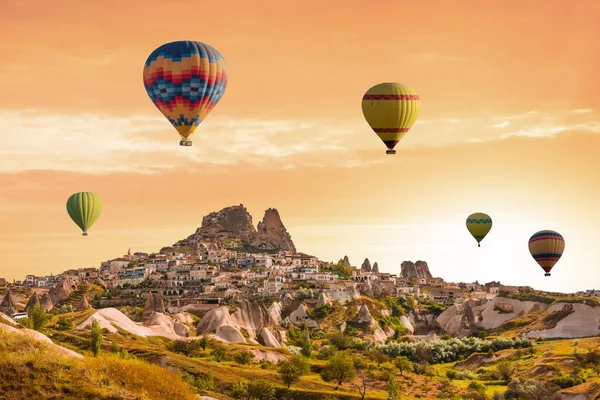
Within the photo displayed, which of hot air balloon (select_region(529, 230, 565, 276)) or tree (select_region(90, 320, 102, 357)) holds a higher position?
hot air balloon (select_region(529, 230, 565, 276))

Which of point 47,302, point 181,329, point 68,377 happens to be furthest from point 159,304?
point 68,377

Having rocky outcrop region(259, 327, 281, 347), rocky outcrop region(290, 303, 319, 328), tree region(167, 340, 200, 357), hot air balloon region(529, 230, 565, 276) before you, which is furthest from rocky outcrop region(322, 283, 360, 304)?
tree region(167, 340, 200, 357)

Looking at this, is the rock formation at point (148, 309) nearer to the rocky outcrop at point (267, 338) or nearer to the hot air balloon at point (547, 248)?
the rocky outcrop at point (267, 338)

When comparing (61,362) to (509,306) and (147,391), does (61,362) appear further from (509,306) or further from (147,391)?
(509,306)

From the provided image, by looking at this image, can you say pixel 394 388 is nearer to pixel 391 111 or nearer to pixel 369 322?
pixel 391 111

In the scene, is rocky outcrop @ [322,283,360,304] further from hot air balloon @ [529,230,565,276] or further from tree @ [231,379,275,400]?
tree @ [231,379,275,400]

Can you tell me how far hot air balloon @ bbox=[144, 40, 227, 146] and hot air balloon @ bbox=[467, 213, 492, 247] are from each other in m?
64.6

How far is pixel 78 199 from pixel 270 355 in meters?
35.1

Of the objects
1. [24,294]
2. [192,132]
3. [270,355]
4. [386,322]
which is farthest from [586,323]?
[24,294]

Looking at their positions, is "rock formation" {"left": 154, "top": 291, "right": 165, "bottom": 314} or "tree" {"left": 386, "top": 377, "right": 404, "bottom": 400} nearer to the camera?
"tree" {"left": 386, "top": 377, "right": 404, "bottom": 400}

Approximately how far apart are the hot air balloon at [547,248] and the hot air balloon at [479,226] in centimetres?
768

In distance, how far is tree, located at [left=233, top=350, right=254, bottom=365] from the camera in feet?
303

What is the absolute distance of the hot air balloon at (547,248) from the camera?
12206 centimetres

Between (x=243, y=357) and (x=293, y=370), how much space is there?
457 inches
